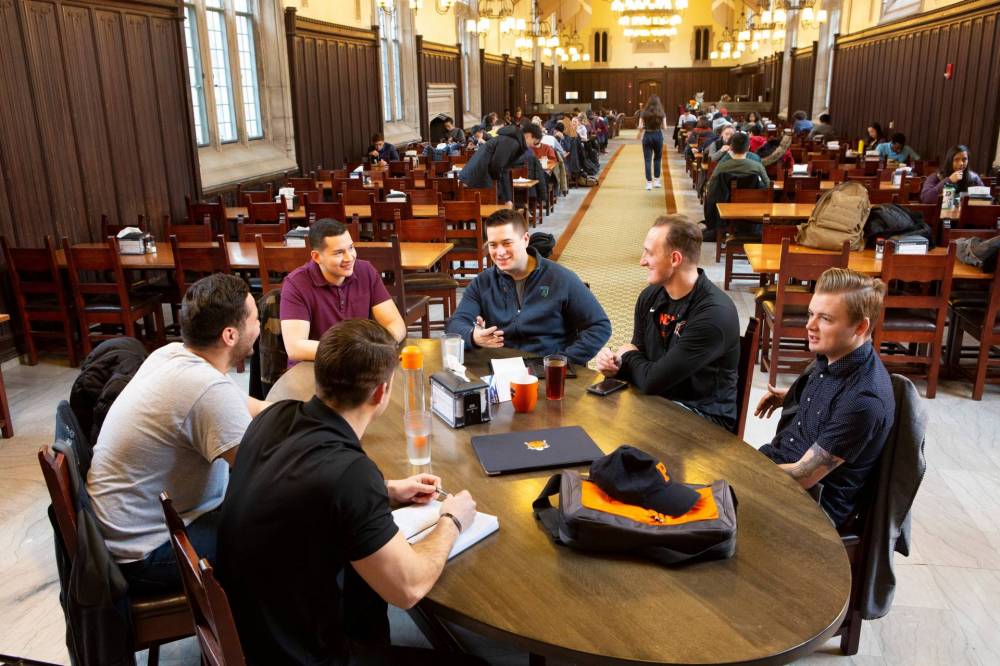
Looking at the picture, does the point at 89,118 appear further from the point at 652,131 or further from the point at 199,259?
the point at 652,131

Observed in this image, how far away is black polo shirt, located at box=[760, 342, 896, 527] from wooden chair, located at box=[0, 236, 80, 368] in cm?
490

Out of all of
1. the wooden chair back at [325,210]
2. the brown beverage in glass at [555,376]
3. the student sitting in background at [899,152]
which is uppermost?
the student sitting in background at [899,152]

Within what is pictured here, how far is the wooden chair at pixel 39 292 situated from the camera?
5.42 metres

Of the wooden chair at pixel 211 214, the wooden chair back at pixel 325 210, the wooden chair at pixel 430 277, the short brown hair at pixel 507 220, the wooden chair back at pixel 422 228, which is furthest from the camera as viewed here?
the wooden chair at pixel 211 214

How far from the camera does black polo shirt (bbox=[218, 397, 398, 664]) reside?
5.29 feet

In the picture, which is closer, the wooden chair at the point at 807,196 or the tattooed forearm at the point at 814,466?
the tattooed forearm at the point at 814,466

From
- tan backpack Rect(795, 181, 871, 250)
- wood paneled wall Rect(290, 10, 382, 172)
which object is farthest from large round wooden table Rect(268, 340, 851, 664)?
wood paneled wall Rect(290, 10, 382, 172)

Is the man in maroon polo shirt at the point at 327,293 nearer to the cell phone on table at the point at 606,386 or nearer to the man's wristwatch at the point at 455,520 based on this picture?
the cell phone on table at the point at 606,386

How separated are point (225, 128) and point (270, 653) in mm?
9821

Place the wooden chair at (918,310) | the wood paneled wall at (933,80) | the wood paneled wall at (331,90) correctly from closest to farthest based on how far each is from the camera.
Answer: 1. the wooden chair at (918,310)
2. the wood paneled wall at (933,80)
3. the wood paneled wall at (331,90)

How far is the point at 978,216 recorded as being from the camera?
19.6ft

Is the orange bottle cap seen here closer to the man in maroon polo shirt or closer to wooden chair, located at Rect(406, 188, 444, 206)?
the man in maroon polo shirt

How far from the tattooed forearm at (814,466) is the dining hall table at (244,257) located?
3294 millimetres

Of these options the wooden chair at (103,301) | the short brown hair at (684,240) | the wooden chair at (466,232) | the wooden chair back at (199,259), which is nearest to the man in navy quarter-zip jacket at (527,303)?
the short brown hair at (684,240)
